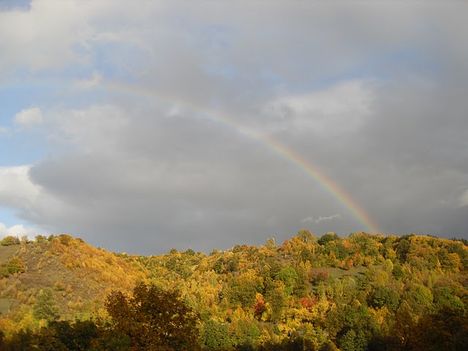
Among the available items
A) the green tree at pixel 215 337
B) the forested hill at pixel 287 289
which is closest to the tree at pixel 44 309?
the forested hill at pixel 287 289

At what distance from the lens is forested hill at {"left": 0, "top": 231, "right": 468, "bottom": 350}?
87.9 metres

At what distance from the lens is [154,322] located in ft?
137

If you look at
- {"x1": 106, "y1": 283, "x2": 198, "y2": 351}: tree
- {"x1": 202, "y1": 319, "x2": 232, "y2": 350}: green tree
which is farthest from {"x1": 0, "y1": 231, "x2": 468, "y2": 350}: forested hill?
{"x1": 106, "y1": 283, "x2": 198, "y2": 351}: tree

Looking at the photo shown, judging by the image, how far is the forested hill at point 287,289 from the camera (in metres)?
87.9

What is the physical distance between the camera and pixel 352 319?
314 ft

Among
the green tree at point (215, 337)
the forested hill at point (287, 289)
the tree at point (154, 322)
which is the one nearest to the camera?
the tree at point (154, 322)

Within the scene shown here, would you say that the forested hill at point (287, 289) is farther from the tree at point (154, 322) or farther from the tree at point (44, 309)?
the tree at point (154, 322)

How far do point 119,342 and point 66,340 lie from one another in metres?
18.6

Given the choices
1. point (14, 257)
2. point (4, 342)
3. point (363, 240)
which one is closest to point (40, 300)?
point (4, 342)

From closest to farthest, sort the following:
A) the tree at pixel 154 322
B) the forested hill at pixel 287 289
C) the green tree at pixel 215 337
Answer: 1. the tree at pixel 154 322
2. the forested hill at pixel 287 289
3. the green tree at pixel 215 337

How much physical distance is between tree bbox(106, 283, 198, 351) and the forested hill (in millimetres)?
30439

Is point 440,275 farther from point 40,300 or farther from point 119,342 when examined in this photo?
point 119,342

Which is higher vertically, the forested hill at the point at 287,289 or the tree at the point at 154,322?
the forested hill at the point at 287,289

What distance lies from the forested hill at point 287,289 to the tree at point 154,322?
99.9ft
